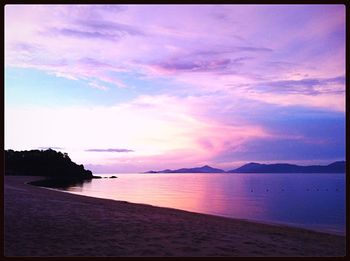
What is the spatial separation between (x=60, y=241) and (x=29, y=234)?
1543 millimetres

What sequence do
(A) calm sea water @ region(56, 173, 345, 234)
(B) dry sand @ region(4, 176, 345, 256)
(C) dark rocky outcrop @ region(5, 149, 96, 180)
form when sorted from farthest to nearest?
(C) dark rocky outcrop @ region(5, 149, 96, 180) < (A) calm sea water @ region(56, 173, 345, 234) < (B) dry sand @ region(4, 176, 345, 256)

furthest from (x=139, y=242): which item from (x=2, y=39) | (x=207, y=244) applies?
(x=2, y=39)

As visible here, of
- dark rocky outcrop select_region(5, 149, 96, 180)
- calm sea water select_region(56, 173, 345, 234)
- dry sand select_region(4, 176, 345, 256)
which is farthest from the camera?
dark rocky outcrop select_region(5, 149, 96, 180)

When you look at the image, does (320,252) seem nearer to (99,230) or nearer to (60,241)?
(99,230)

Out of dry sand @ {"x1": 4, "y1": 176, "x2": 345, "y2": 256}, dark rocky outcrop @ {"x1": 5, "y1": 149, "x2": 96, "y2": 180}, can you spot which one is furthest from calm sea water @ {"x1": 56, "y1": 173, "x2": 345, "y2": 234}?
dark rocky outcrop @ {"x1": 5, "y1": 149, "x2": 96, "y2": 180}

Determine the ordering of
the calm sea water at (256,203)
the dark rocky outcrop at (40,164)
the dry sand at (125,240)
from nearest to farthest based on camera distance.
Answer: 1. the dry sand at (125,240)
2. the calm sea water at (256,203)
3. the dark rocky outcrop at (40,164)

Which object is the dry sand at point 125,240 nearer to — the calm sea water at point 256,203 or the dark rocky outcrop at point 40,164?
the calm sea water at point 256,203

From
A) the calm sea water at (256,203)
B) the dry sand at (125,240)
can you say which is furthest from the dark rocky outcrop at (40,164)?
the dry sand at (125,240)

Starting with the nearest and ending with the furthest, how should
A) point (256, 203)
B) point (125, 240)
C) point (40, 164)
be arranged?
point (125, 240)
point (256, 203)
point (40, 164)

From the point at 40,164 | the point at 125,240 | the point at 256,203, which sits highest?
the point at 40,164

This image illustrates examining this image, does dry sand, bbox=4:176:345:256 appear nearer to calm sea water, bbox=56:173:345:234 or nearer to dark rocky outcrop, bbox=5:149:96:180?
calm sea water, bbox=56:173:345:234

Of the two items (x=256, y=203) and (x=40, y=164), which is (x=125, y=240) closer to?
(x=256, y=203)

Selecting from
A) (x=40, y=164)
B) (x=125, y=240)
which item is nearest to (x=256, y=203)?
(x=125, y=240)

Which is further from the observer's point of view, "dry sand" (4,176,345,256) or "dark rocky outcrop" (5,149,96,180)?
"dark rocky outcrop" (5,149,96,180)
